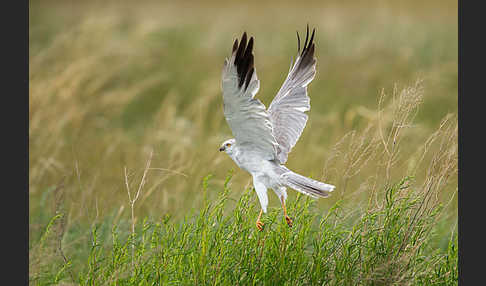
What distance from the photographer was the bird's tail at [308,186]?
11.1ft

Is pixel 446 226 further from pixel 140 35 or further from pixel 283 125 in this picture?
pixel 140 35

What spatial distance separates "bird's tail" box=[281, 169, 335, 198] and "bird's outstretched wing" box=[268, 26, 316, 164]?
1.80 feet

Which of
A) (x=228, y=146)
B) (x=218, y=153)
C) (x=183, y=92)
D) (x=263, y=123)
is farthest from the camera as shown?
(x=183, y=92)

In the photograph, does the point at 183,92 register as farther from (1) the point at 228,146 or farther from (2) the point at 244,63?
(2) the point at 244,63

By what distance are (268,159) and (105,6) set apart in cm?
1165

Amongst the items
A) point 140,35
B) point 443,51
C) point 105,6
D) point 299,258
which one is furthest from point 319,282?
point 105,6

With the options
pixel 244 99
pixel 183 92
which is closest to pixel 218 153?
pixel 244 99

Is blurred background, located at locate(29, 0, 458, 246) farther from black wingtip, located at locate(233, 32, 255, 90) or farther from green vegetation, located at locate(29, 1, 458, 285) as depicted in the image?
black wingtip, located at locate(233, 32, 255, 90)

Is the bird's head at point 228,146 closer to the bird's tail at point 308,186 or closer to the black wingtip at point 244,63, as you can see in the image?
the bird's tail at point 308,186

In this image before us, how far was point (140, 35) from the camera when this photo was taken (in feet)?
34.9

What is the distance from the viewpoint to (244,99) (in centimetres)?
346

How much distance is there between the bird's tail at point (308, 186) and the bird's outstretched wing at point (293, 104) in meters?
0.55

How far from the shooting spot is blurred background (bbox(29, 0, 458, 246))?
6.62m

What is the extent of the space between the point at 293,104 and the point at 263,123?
95 centimetres
